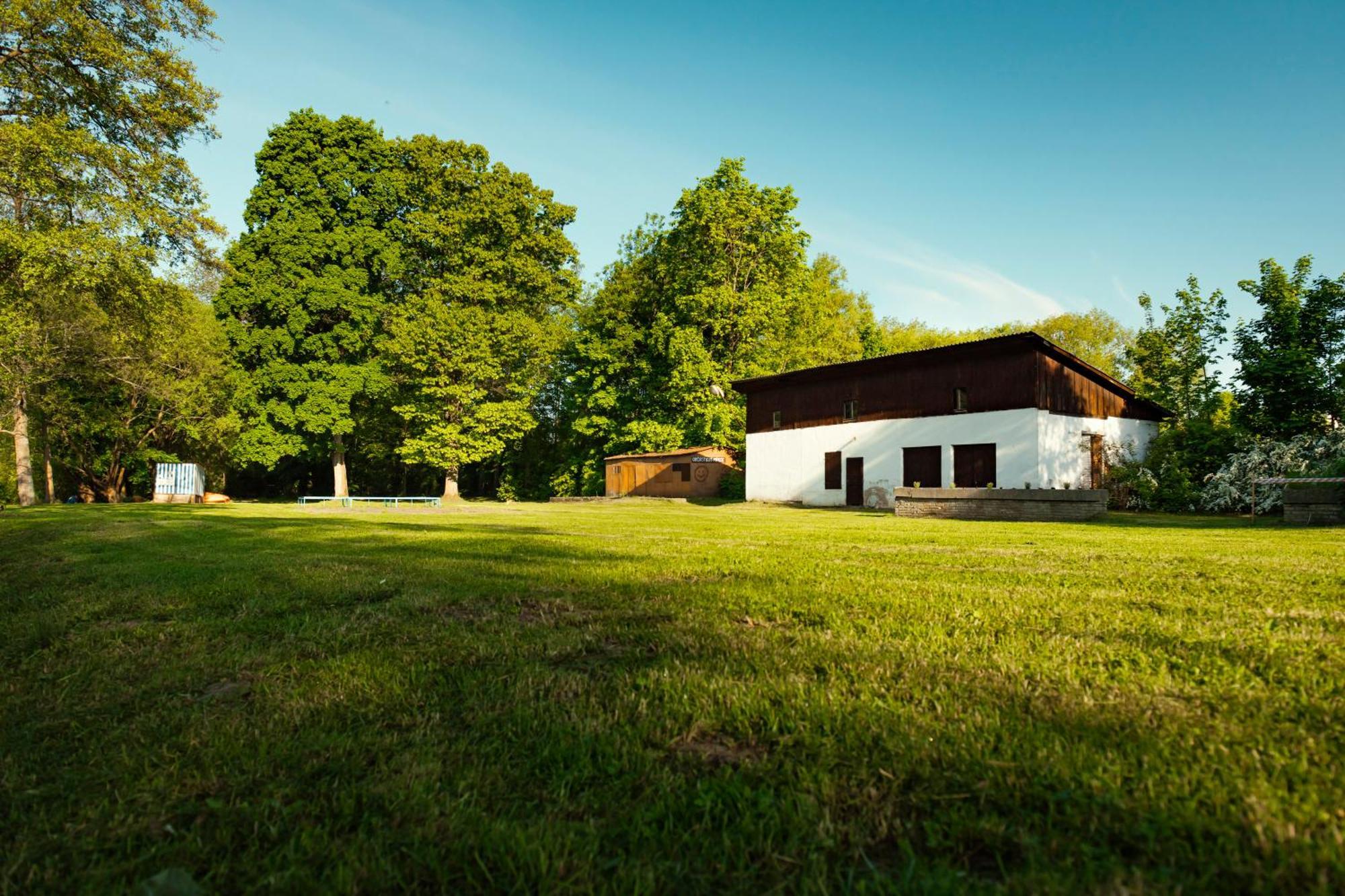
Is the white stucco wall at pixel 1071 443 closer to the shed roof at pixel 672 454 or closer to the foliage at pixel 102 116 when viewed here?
the shed roof at pixel 672 454

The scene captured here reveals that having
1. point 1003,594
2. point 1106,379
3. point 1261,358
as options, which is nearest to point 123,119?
point 1003,594

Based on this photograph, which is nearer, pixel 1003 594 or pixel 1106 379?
pixel 1003 594

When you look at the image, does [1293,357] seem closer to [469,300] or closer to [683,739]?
[683,739]

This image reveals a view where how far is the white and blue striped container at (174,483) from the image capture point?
30688 millimetres

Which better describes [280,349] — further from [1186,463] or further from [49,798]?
[1186,463]

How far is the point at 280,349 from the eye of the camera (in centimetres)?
3256

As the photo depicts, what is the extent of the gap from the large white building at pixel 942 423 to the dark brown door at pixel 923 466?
0.04 meters

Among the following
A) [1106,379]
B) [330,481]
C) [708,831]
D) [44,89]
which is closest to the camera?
[708,831]

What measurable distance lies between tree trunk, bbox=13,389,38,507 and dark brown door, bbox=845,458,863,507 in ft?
108

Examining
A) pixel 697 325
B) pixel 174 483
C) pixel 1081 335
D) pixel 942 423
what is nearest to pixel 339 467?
pixel 174 483

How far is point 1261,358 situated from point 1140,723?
3118 cm

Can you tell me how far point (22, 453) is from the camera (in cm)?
2497

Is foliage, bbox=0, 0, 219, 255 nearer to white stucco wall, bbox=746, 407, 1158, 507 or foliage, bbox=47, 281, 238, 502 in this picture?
foliage, bbox=47, 281, 238, 502

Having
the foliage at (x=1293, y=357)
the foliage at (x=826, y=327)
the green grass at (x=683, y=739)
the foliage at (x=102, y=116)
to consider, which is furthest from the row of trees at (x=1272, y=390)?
the foliage at (x=102, y=116)
